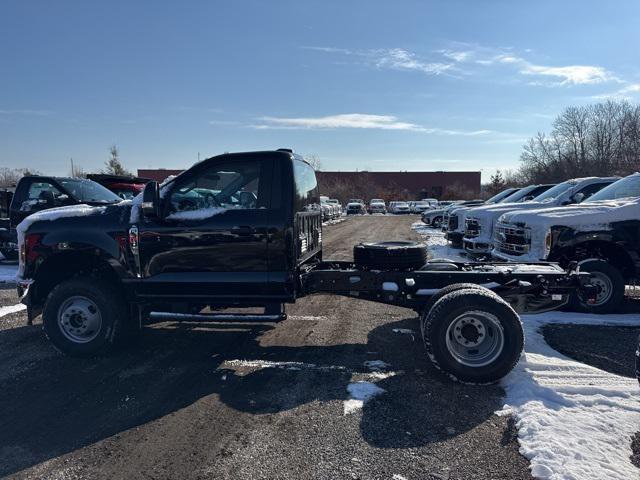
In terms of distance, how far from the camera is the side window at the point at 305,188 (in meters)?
5.16

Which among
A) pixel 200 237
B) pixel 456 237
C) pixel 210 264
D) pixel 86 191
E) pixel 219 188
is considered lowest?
pixel 456 237

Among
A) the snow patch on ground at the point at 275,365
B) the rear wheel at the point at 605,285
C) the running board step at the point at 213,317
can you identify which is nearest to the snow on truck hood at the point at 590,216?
the rear wheel at the point at 605,285

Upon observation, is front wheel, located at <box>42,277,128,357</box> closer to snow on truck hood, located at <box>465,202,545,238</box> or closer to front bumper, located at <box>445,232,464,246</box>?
snow on truck hood, located at <box>465,202,545,238</box>

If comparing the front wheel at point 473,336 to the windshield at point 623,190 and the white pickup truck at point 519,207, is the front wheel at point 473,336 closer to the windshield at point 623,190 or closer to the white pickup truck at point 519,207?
the windshield at point 623,190

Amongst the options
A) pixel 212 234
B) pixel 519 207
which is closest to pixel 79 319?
pixel 212 234

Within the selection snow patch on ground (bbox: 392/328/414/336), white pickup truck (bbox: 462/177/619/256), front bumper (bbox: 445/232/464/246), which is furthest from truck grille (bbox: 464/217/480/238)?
snow patch on ground (bbox: 392/328/414/336)

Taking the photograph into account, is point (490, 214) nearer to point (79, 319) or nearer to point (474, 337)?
point (474, 337)

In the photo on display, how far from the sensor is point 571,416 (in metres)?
3.62

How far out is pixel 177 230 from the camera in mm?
5047

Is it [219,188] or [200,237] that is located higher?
[219,188]

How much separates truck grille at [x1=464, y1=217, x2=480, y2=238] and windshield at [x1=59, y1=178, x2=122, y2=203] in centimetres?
861

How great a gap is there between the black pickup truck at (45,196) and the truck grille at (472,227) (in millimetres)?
8516

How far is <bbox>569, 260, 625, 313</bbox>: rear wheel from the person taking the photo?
670 centimetres

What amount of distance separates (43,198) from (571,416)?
433 inches
